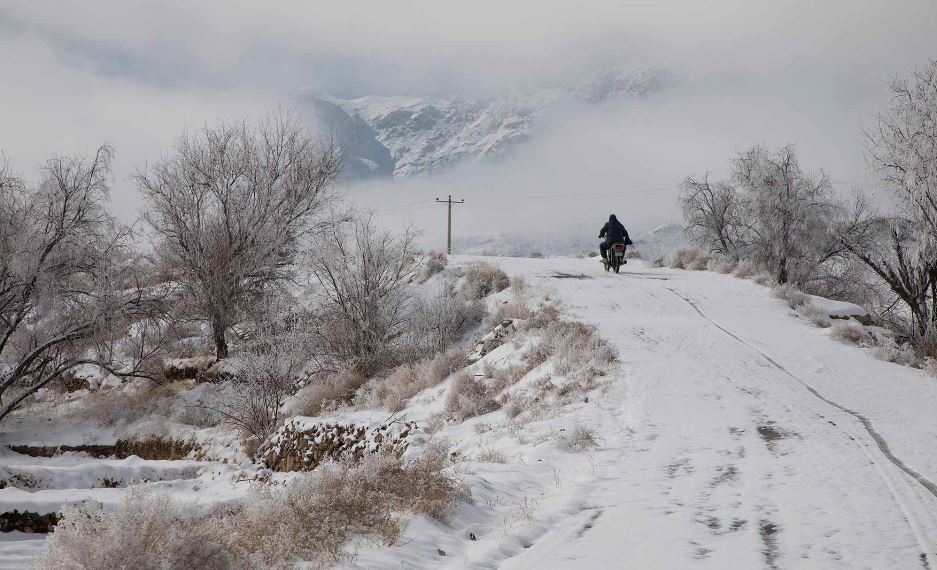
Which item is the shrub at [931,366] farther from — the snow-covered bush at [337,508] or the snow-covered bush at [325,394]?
the snow-covered bush at [325,394]

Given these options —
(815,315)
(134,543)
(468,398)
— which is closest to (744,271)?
(815,315)

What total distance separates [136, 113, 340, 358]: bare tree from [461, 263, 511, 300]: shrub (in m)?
7.53

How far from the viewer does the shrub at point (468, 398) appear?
11.5m

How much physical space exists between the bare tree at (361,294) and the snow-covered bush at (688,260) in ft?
42.5

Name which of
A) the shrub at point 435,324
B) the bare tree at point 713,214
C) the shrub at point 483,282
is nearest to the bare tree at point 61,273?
the shrub at point 435,324

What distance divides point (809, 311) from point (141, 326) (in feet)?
73.8

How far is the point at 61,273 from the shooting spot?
1781 cm

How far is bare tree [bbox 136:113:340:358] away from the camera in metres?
22.2

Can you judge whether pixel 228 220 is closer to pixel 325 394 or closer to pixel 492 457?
pixel 325 394

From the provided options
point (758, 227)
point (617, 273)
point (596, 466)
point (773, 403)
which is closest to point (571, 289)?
point (617, 273)

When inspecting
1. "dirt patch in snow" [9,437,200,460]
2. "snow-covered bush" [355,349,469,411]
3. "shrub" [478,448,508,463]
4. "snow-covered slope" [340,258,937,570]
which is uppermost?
"snow-covered slope" [340,258,937,570]

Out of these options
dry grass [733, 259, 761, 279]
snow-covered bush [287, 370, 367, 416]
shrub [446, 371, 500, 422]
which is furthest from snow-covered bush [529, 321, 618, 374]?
dry grass [733, 259, 761, 279]

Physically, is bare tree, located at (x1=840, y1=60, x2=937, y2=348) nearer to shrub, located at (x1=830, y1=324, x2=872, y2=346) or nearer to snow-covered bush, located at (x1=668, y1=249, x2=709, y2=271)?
shrub, located at (x1=830, y1=324, x2=872, y2=346)

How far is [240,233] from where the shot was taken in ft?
75.1
